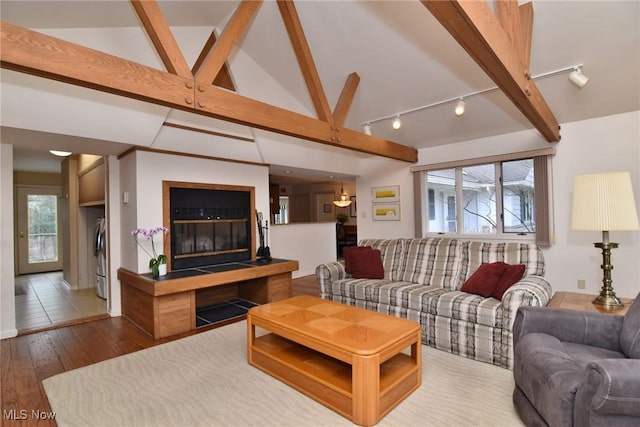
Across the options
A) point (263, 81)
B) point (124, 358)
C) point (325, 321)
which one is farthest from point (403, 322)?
point (263, 81)

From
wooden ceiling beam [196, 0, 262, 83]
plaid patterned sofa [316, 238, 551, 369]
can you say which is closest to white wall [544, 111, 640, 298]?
plaid patterned sofa [316, 238, 551, 369]

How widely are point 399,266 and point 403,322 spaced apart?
1553 millimetres

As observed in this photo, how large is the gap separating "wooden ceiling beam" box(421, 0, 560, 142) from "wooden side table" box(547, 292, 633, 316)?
5.25 feet

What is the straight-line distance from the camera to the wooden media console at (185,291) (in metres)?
3.30

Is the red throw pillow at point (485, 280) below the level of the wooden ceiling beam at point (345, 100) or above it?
below

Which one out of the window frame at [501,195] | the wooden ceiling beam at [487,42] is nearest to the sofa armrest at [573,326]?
the wooden ceiling beam at [487,42]

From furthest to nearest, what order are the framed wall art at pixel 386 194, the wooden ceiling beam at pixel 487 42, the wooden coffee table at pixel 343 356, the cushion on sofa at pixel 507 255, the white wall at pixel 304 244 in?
the white wall at pixel 304 244, the framed wall art at pixel 386 194, the cushion on sofa at pixel 507 255, the wooden coffee table at pixel 343 356, the wooden ceiling beam at pixel 487 42

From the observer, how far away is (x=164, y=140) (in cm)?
361

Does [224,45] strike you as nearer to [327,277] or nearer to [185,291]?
[185,291]

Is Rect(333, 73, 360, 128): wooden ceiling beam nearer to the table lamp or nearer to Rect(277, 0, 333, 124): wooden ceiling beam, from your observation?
Rect(277, 0, 333, 124): wooden ceiling beam

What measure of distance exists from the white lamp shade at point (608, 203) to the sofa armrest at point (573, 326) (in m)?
0.69

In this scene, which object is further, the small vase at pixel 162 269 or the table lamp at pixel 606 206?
the small vase at pixel 162 269

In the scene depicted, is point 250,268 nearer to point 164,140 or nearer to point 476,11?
point 164,140

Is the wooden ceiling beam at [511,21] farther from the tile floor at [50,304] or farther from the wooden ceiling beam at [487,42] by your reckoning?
the tile floor at [50,304]
